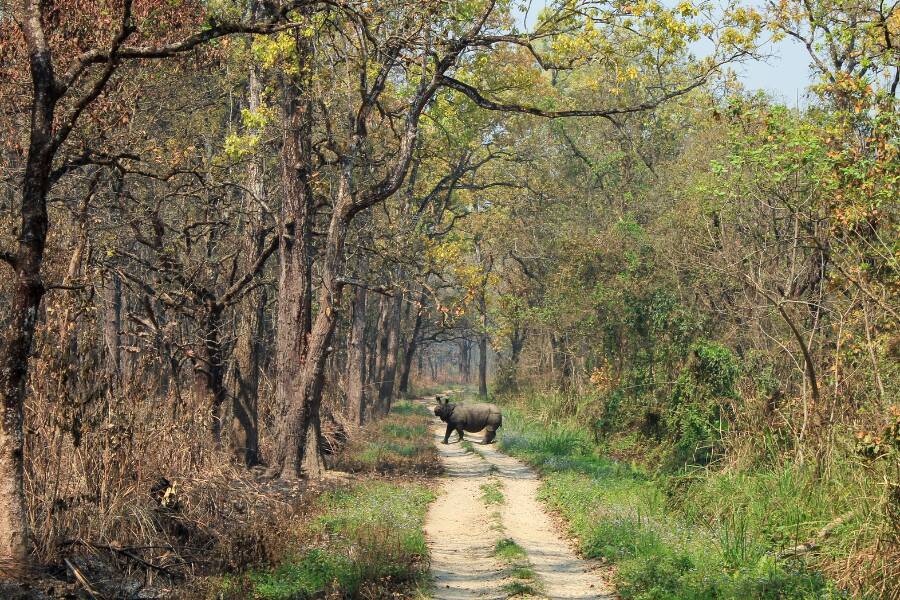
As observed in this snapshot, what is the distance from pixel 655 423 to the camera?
21.2 metres

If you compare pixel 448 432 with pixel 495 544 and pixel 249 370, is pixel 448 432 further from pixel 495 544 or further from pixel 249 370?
pixel 495 544

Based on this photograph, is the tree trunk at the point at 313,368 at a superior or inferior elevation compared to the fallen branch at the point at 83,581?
superior

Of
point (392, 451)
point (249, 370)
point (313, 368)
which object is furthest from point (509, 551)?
point (392, 451)

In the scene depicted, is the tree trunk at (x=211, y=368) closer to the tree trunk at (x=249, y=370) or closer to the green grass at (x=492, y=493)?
the tree trunk at (x=249, y=370)

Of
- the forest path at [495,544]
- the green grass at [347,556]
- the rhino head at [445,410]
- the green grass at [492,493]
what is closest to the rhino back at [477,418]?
the rhino head at [445,410]

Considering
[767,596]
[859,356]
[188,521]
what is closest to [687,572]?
[767,596]

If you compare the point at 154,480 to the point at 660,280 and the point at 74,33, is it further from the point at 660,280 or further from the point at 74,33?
the point at 660,280

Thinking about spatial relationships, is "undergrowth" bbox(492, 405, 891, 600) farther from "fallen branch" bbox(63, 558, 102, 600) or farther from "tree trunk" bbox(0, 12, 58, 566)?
"tree trunk" bbox(0, 12, 58, 566)

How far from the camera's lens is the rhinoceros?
1129 inches

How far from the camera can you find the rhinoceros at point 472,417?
94.1ft

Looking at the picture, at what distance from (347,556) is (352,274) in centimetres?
1958

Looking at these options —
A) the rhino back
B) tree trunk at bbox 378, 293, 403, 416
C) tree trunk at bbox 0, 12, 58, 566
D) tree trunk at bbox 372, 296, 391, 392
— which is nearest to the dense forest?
tree trunk at bbox 0, 12, 58, 566

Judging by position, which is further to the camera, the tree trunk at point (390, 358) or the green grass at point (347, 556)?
the tree trunk at point (390, 358)

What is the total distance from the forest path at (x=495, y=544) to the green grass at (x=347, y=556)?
0.42 meters
